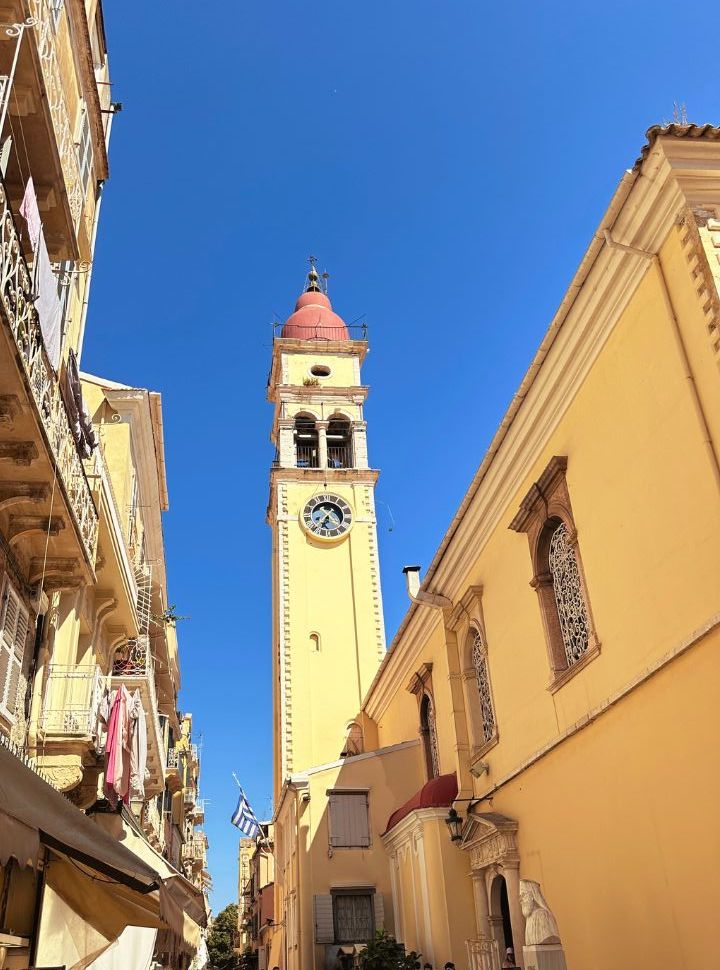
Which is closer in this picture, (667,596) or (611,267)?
(667,596)

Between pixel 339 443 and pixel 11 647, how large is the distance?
24.9 meters

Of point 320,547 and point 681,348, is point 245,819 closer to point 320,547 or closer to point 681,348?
point 320,547

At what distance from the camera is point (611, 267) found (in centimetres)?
960

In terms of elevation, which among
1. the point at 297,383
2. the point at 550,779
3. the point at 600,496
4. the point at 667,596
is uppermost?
the point at 297,383

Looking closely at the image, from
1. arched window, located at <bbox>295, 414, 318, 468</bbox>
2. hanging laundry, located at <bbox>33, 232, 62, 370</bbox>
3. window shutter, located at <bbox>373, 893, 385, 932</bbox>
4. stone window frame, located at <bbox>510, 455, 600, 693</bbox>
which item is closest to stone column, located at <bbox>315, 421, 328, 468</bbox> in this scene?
arched window, located at <bbox>295, 414, 318, 468</bbox>

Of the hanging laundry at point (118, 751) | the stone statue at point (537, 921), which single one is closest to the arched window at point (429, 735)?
the hanging laundry at point (118, 751)

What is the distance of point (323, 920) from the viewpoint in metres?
19.1

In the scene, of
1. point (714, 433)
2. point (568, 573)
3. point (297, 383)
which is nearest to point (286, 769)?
point (297, 383)

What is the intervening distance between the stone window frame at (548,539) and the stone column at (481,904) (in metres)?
4.69

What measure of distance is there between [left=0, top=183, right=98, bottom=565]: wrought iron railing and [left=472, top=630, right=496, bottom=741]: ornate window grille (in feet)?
26.6

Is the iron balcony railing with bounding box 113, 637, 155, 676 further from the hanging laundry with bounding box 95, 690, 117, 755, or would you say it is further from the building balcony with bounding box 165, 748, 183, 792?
the building balcony with bounding box 165, 748, 183, 792

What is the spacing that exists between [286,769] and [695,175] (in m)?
21.9

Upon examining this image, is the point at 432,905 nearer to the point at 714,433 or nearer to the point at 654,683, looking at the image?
the point at 654,683

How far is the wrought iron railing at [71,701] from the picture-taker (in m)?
9.51
